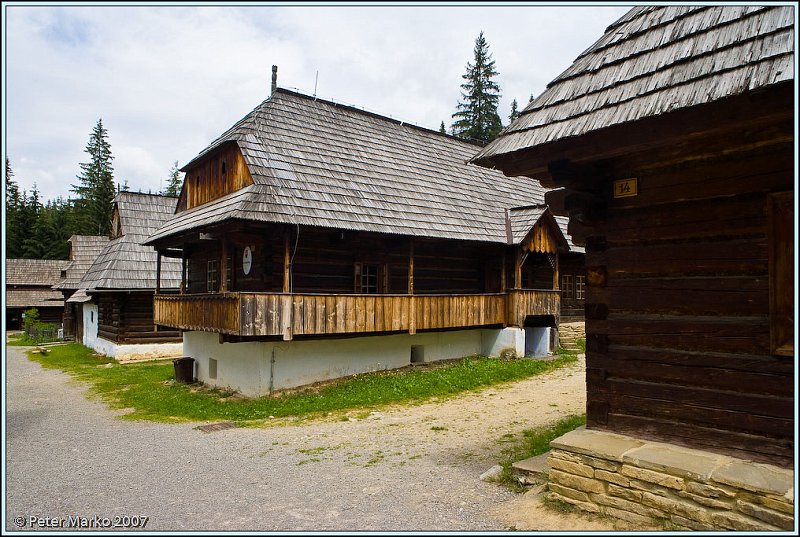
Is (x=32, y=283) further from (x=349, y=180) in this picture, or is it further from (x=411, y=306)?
(x=411, y=306)

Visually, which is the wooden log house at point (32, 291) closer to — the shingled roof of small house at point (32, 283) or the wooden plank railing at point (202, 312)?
the shingled roof of small house at point (32, 283)

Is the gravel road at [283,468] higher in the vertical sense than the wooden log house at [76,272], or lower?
lower

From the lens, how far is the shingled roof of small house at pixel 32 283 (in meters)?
41.1

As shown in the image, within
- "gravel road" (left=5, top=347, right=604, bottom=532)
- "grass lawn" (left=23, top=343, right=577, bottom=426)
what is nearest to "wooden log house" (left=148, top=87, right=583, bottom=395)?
"grass lawn" (left=23, top=343, right=577, bottom=426)

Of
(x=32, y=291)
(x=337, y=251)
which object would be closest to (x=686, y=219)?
(x=337, y=251)

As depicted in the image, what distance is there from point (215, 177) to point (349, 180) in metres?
3.53

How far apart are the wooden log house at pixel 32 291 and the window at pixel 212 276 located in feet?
99.3

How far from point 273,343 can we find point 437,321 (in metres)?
4.50

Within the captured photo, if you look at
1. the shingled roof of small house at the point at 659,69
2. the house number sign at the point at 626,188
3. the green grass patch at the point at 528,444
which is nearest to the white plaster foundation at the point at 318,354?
the green grass patch at the point at 528,444

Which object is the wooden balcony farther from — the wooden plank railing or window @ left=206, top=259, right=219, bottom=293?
window @ left=206, top=259, right=219, bottom=293

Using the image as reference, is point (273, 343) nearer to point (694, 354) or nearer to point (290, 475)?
point (290, 475)

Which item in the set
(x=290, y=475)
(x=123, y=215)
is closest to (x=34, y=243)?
(x=123, y=215)

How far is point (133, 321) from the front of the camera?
72.6ft

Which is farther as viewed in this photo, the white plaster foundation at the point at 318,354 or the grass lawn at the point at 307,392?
the white plaster foundation at the point at 318,354
